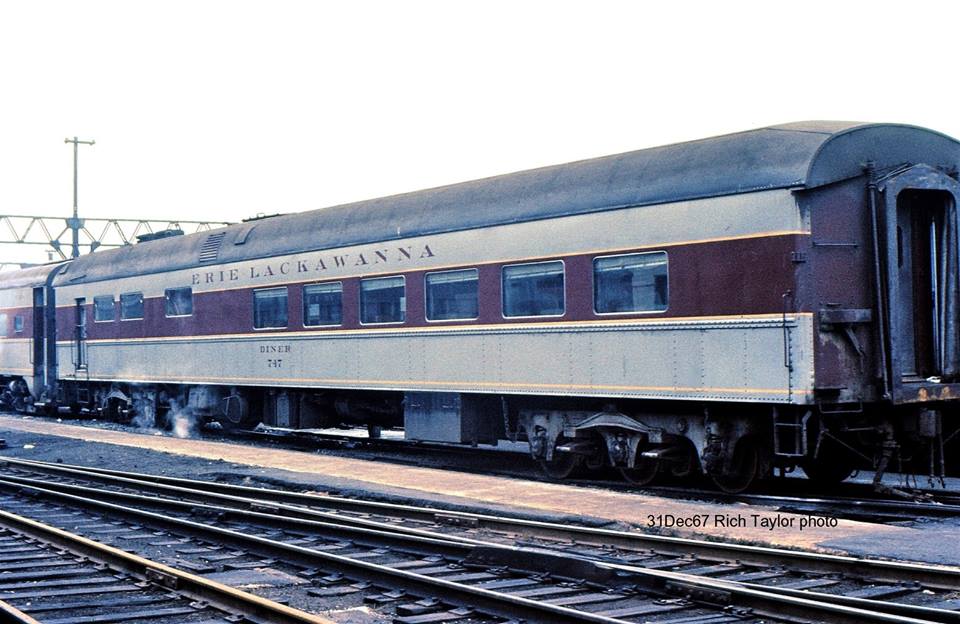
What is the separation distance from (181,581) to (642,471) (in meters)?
6.87

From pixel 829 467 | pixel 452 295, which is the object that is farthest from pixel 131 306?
pixel 829 467

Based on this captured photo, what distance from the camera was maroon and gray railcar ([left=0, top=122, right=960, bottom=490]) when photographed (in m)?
11.6

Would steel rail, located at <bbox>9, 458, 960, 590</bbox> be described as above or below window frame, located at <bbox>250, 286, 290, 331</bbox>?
below

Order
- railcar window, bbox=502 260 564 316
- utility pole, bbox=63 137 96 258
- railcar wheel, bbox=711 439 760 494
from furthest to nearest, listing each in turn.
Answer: utility pole, bbox=63 137 96 258 → railcar window, bbox=502 260 564 316 → railcar wheel, bbox=711 439 760 494

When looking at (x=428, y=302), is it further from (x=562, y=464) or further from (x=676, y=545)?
(x=676, y=545)

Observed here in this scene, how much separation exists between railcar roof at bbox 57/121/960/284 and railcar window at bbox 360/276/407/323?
654 millimetres

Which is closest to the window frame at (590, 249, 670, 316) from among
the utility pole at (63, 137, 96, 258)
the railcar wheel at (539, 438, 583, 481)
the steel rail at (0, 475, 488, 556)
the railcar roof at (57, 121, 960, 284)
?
the railcar roof at (57, 121, 960, 284)

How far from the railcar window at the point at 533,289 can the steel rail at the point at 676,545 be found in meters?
3.52

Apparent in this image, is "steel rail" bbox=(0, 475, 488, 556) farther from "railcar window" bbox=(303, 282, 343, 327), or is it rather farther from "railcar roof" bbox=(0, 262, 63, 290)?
"railcar roof" bbox=(0, 262, 63, 290)

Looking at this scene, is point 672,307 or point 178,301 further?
point 178,301

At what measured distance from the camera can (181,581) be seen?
7.95 metres

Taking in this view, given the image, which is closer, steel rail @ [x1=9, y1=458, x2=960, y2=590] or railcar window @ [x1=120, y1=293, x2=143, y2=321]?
steel rail @ [x1=9, y1=458, x2=960, y2=590]

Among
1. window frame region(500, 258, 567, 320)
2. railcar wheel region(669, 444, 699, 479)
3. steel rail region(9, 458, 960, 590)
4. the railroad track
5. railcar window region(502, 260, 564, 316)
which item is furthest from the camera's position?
railcar window region(502, 260, 564, 316)

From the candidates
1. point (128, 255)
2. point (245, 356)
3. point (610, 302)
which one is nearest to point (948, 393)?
point (610, 302)
